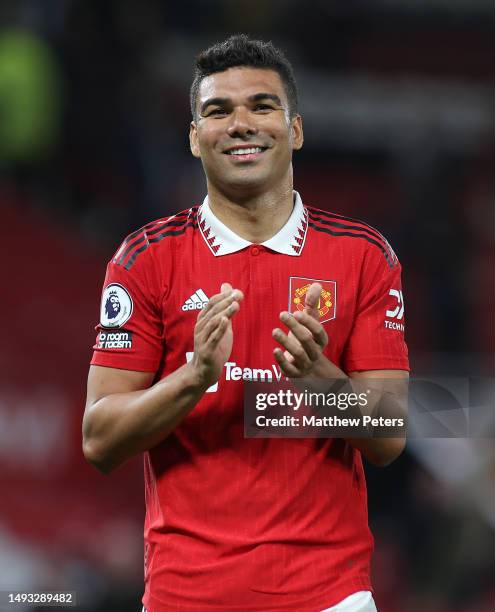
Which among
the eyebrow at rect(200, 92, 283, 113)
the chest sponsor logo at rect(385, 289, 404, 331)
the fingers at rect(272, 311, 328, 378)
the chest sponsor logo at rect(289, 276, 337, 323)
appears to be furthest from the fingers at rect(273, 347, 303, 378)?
the eyebrow at rect(200, 92, 283, 113)

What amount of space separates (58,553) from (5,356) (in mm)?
1260

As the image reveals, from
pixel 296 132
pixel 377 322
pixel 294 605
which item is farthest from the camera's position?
pixel 296 132

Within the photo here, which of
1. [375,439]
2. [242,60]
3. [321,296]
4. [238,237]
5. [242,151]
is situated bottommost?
[375,439]

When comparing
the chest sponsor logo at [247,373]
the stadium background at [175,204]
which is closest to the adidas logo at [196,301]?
the chest sponsor logo at [247,373]

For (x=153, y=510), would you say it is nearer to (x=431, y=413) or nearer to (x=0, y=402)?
(x=431, y=413)

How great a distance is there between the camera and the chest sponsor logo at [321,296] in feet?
9.55

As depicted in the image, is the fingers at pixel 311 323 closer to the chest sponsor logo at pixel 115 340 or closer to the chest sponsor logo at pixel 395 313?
the chest sponsor logo at pixel 395 313

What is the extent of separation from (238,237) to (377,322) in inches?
17.1

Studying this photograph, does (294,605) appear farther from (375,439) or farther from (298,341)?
(298,341)

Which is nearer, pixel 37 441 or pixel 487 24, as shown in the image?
pixel 37 441

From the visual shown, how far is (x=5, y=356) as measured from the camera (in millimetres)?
7000

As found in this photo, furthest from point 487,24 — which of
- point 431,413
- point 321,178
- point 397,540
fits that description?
point 431,413

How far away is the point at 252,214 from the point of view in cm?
307

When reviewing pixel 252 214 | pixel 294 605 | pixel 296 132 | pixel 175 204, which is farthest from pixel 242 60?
pixel 175 204
